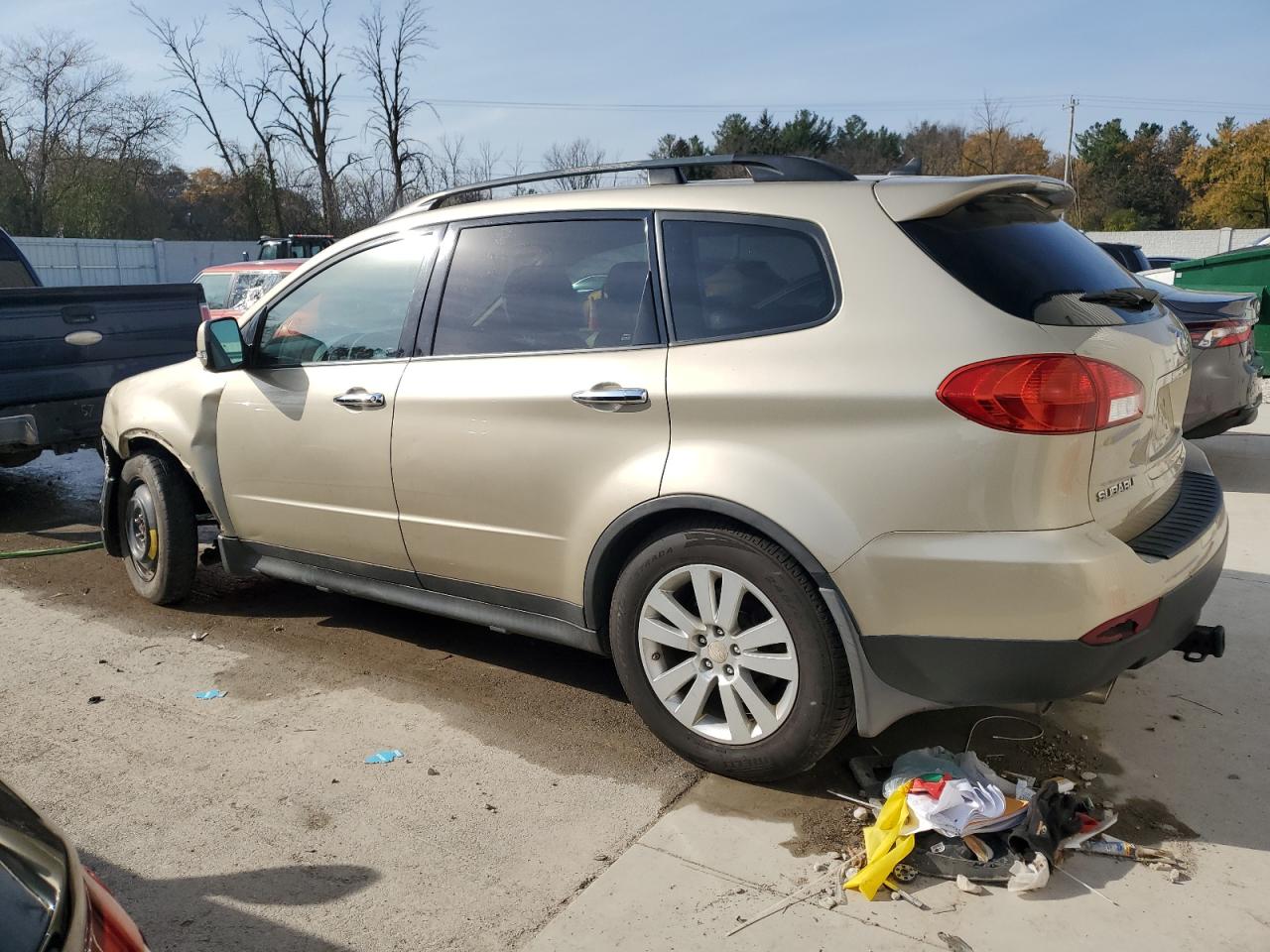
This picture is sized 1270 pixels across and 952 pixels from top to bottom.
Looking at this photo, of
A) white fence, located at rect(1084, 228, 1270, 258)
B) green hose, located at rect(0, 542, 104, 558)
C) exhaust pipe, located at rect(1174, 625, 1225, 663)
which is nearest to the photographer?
exhaust pipe, located at rect(1174, 625, 1225, 663)

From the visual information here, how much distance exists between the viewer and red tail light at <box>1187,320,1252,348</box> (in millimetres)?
7000

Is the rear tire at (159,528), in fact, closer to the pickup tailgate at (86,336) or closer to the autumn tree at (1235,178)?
the pickup tailgate at (86,336)

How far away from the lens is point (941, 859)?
9.36 feet

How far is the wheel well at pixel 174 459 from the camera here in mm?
Result: 5102

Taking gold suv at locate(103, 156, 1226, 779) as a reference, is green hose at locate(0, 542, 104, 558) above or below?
below

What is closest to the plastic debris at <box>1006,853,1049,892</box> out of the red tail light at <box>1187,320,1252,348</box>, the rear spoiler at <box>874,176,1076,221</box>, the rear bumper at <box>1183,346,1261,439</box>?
the rear spoiler at <box>874,176,1076,221</box>

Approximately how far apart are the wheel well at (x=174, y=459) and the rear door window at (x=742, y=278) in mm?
2810

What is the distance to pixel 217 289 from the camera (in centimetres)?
1669

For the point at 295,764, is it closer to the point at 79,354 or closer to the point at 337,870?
the point at 337,870

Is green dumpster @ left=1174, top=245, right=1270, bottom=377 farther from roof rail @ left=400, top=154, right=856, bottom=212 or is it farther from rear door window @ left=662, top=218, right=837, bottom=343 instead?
rear door window @ left=662, top=218, right=837, bottom=343

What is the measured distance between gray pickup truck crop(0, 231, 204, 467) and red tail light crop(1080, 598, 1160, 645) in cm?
613

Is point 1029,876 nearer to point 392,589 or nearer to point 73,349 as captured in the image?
point 392,589

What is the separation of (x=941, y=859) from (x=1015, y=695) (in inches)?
19.2

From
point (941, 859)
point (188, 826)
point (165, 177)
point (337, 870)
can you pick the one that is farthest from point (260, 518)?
point (165, 177)
